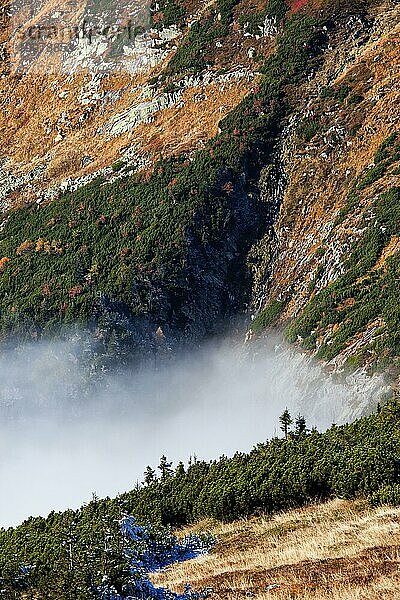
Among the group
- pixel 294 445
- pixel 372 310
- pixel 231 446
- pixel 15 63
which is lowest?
pixel 231 446

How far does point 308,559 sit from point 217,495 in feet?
40.0

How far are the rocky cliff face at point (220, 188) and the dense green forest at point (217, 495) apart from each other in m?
20.5

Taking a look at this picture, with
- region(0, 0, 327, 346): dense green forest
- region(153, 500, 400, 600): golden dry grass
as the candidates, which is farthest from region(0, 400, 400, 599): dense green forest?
region(0, 0, 327, 346): dense green forest

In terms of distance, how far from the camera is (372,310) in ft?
175

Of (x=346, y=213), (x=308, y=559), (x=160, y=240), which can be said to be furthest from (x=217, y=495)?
(x=160, y=240)

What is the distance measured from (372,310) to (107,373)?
26.5m

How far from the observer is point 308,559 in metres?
16.6

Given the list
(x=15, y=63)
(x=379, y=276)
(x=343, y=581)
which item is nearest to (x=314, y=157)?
(x=379, y=276)

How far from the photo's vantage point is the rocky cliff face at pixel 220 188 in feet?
214

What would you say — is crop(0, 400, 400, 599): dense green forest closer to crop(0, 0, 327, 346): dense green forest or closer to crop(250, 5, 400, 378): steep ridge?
crop(250, 5, 400, 378): steep ridge

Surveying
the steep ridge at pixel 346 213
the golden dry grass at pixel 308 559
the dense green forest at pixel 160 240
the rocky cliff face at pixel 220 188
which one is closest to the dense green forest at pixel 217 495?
the golden dry grass at pixel 308 559

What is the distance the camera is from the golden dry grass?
13.6m

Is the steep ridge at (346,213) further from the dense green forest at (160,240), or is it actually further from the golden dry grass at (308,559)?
the golden dry grass at (308,559)

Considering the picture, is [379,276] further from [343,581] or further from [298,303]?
[343,581]
